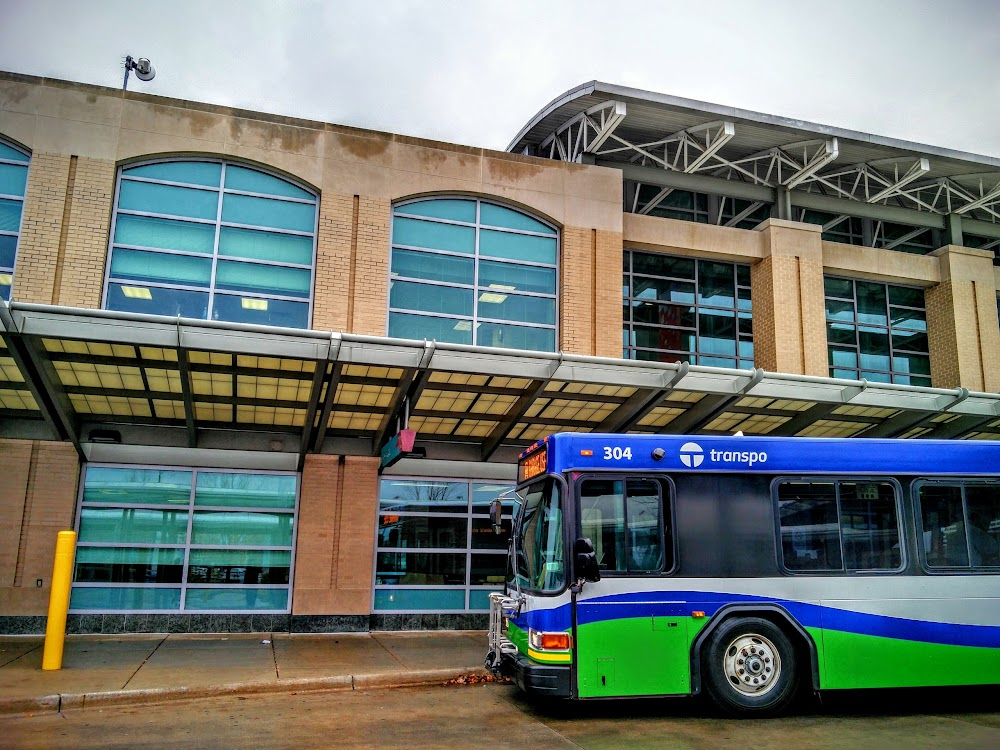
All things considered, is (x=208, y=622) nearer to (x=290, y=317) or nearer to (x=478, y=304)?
(x=290, y=317)

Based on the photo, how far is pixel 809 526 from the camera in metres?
8.89

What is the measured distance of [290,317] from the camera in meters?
14.0

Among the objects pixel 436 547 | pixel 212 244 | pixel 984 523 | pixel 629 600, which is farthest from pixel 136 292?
pixel 984 523

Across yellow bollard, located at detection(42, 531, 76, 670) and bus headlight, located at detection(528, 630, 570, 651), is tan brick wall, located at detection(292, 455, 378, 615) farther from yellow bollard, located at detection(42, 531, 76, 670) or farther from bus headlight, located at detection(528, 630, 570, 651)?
bus headlight, located at detection(528, 630, 570, 651)

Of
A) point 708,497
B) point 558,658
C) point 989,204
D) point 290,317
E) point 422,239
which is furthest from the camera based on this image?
point 989,204

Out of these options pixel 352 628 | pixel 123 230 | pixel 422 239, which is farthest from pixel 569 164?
pixel 352 628

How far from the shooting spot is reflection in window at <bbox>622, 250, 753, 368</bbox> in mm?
17078

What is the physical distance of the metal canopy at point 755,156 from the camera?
1645cm

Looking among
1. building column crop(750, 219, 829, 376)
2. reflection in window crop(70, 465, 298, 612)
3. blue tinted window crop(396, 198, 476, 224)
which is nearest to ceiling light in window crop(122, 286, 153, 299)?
reflection in window crop(70, 465, 298, 612)

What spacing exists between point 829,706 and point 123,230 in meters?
12.5

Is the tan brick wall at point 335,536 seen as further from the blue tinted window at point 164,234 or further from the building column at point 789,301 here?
the building column at point 789,301

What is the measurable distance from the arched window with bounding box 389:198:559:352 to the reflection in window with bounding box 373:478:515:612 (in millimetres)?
2814

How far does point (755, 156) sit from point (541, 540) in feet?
40.2

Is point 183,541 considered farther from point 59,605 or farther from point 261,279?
point 261,279
